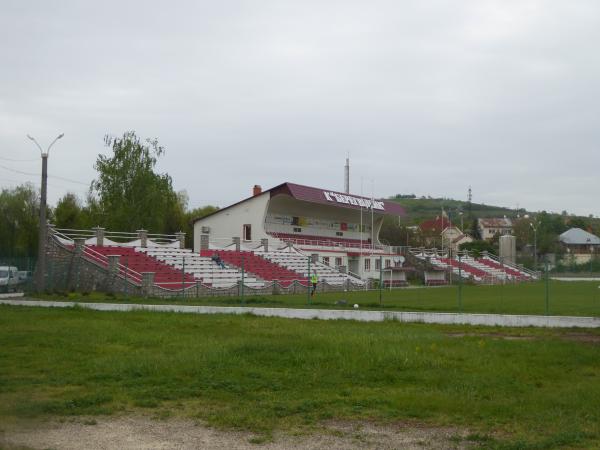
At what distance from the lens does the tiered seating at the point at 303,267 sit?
174 feet

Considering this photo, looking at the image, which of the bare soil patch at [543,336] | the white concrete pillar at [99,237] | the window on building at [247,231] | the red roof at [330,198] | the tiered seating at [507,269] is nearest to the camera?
the bare soil patch at [543,336]

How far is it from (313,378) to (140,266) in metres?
30.5

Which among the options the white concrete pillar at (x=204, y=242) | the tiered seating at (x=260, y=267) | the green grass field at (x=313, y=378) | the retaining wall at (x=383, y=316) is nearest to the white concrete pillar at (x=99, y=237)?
the tiered seating at (x=260, y=267)

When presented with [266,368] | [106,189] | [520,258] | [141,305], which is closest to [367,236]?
[520,258]

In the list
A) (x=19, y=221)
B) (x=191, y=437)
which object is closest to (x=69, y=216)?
(x=19, y=221)

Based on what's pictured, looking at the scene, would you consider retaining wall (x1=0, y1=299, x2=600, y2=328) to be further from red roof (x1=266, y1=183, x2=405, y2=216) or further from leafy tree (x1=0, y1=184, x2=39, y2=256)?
red roof (x1=266, y1=183, x2=405, y2=216)

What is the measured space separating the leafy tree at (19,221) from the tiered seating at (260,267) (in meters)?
19.0

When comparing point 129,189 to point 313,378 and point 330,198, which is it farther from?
point 313,378

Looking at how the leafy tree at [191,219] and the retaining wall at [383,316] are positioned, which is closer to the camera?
the retaining wall at [383,316]

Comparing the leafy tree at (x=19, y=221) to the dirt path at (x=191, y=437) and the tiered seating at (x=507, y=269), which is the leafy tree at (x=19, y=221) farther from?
the dirt path at (x=191, y=437)

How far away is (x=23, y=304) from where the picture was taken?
29859 millimetres

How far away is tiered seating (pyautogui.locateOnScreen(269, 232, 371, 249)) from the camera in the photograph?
67.1 metres

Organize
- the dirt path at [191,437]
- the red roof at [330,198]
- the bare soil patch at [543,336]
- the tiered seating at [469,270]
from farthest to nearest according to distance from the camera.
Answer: the tiered seating at [469,270] → the red roof at [330,198] → the bare soil patch at [543,336] → the dirt path at [191,437]

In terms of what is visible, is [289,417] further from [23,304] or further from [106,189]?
[106,189]
